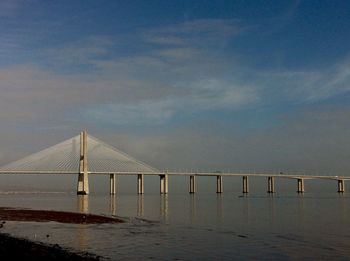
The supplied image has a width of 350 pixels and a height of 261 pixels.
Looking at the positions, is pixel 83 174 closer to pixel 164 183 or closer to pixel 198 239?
pixel 164 183

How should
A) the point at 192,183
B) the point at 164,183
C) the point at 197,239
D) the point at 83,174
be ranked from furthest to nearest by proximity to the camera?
the point at 192,183 < the point at 164,183 < the point at 83,174 < the point at 197,239

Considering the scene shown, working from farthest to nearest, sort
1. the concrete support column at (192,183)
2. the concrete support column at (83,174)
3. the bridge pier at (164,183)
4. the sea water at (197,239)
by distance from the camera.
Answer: the concrete support column at (192,183) → the bridge pier at (164,183) → the concrete support column at (83,174) → the sea water at (197,239)

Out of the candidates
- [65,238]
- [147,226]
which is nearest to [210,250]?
[65,238]

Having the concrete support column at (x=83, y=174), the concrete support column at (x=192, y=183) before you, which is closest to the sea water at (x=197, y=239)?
the concrete support column at (x=83, y=174)

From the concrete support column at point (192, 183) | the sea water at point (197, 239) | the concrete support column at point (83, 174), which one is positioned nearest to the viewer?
the sea water at point (197, 239)

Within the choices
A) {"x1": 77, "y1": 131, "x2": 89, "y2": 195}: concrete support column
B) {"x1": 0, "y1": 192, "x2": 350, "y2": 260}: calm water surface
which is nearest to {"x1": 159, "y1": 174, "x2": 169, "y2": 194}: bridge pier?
{"x1": 77, "y1": 131, "x2": 89, "y2": 195}: concrete support column

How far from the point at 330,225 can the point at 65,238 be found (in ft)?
79.5

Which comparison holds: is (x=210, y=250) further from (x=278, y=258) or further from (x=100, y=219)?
(x=100, y=219)

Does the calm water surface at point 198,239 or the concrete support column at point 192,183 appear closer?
the calm water surface at point 198,239

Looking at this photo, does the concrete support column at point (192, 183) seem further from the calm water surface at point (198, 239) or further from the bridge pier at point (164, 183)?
the calm water surface at point (198, 239)

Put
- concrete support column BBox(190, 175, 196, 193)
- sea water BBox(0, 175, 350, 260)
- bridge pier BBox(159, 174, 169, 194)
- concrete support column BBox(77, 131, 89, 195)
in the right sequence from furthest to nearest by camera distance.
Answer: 1. concrete support column BBox(190, 175, 196, 193)
2. bridge pier BBox(159, 174, 169, 194)
3. concrete support column BBox(77, 131, 89, 195)
4. sea water BBox(0, 175, 350, 260)

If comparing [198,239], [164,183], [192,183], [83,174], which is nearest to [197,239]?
[198,239]

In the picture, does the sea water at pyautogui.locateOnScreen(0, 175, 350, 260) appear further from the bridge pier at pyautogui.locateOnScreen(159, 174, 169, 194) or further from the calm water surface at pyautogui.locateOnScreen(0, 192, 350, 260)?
the bridge pier at pyautogui.locateOnScreen(159, 174, 169, 194)

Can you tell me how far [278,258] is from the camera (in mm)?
25438
